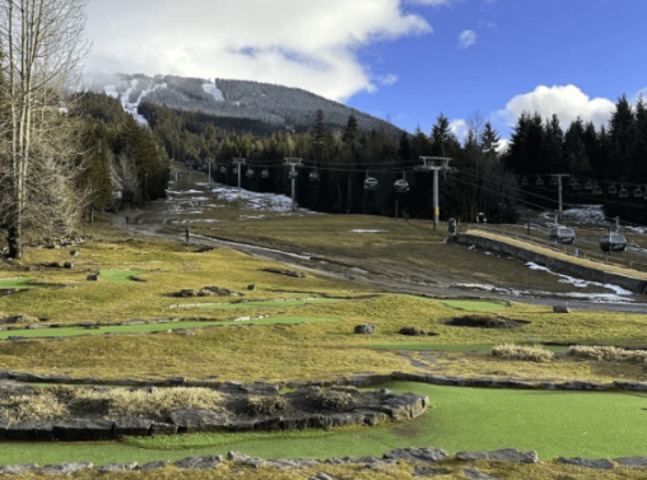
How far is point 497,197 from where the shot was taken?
3740 inches

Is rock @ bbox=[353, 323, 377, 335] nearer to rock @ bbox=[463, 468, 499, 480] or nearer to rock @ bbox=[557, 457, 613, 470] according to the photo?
rock @ bbox=[557, 457, 613, 470]

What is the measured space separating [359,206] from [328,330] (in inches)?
3859

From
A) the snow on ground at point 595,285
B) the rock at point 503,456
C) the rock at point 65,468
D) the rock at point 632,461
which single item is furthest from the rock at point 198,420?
the snow on ground at point 595,285

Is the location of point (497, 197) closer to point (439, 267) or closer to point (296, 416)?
point (439, 267)

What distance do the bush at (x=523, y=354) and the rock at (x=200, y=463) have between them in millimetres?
10353

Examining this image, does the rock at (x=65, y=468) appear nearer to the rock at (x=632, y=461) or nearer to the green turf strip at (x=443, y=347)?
the rock at (x=632, y=461)

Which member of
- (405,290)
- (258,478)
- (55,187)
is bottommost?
(405,290)

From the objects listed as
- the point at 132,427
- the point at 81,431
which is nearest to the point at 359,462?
the point at 132,427

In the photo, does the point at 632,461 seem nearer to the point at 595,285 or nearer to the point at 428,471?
the point at 428,471

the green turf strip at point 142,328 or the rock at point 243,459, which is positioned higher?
the rock at point 243,459

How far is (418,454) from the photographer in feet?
22.3

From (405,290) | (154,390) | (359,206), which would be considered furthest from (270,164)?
(154,390)

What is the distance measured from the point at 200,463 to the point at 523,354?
35.6 feet

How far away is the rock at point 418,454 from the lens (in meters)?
6.66
